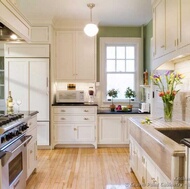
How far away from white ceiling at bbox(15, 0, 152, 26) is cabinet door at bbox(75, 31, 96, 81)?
1.35 ft

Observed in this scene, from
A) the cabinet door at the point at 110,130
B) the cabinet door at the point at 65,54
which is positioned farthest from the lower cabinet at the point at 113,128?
the cabinet door at the point at 65,54

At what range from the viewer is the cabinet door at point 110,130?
4.59m

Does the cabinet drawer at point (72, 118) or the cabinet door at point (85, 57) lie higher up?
the cabinet door at point (85, 57)

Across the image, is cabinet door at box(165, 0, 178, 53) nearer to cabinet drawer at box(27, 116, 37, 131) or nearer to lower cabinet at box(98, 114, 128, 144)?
cabinet drawer at box(27, 116, 37, 131)

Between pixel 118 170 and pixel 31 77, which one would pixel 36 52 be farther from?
pixel 118 170

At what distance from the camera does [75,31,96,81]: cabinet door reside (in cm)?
475

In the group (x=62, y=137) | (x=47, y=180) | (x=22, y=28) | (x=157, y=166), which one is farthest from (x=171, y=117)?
(x=62, y=137)

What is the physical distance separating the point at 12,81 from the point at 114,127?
2292 millimetres

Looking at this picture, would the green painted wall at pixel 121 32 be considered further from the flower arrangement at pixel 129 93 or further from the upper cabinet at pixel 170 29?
the upper cabinet at pixel 170 29

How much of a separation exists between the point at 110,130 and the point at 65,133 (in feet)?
3.09

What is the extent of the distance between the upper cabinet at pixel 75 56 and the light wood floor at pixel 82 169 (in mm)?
1569

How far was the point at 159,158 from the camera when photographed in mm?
1824

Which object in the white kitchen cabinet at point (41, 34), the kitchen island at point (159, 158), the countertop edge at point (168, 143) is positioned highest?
the white kitchen cabinet at point (41, 34)

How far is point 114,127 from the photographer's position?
460 cm
